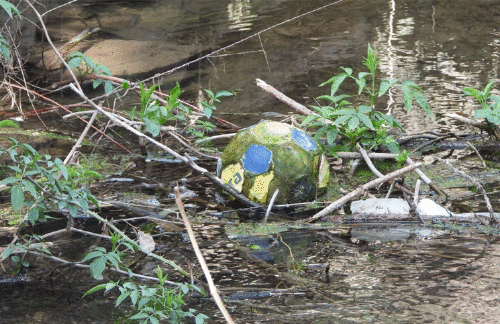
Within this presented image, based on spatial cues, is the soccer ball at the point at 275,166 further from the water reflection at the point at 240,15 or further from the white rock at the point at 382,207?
the water reflection at the point at 240,15

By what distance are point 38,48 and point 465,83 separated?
5.33 metres

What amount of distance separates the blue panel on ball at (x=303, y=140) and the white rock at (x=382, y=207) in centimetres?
49

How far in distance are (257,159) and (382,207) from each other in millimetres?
771

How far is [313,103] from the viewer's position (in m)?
6.31

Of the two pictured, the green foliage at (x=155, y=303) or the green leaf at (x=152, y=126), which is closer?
the green foliage at (x=155, y=303)

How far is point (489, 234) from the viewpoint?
3482 millimetres

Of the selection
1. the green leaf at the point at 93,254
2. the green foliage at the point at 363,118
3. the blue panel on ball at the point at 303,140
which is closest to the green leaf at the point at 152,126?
the blue panel on ball at the point at 303,140

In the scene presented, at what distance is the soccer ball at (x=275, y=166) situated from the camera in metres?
4.02

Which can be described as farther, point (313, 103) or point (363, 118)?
point (313, 103)

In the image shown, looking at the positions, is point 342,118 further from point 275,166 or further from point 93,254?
point 93,254

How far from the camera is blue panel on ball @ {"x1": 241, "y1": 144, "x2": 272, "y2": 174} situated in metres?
4.04

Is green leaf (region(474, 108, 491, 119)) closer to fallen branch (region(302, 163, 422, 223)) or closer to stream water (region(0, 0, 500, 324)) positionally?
stream water (region(0, 0, 500, 324))

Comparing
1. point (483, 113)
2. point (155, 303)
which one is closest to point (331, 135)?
point (483, 113)

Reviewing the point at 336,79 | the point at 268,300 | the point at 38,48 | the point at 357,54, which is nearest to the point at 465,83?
the point at 357,54
